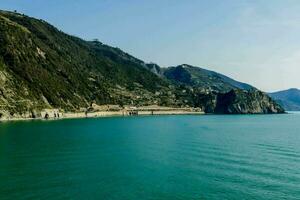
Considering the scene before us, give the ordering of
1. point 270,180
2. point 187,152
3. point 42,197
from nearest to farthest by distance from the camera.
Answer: point 42,197 → point 270,180 → point 187,152

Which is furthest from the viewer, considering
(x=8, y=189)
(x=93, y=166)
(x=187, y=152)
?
(x=187, y=152)

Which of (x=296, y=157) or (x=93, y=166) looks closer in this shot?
(x=93, y=166)

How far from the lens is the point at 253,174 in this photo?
227 ft

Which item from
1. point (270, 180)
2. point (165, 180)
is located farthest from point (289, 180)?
point (165, 180)

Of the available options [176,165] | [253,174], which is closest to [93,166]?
[176,165]

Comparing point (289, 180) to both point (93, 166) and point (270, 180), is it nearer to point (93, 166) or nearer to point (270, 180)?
point (270, 180)

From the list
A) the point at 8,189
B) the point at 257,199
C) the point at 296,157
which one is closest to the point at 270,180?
the point at 257,199

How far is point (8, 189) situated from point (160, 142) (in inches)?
2486

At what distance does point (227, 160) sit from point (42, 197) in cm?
3969

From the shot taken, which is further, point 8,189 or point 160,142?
point 160,142

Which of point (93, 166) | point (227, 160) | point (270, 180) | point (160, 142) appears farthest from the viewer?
point (160, 142)

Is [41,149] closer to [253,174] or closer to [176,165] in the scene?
[176,165]

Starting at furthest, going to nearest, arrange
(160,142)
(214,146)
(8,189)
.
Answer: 1. (160,142)
2. (214,146)
3. (8,189)

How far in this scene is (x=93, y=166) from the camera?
3009 inches
